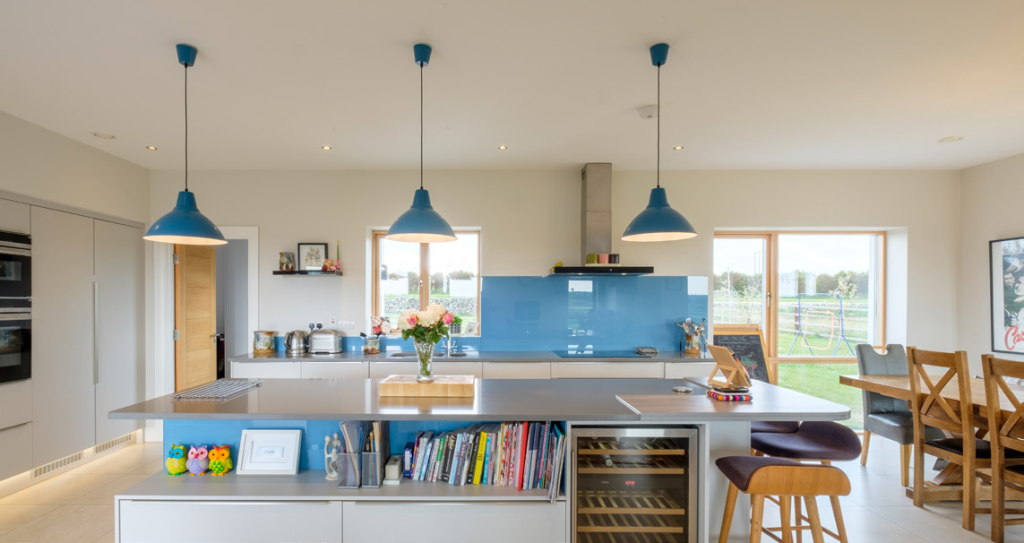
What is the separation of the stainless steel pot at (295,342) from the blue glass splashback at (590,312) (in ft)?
5.28

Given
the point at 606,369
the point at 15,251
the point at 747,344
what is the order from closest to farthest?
the point at 15,251
the point at 606,369
the point at 747,344

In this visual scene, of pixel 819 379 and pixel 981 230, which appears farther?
pixel 819 379

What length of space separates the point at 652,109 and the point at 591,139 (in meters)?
0.68

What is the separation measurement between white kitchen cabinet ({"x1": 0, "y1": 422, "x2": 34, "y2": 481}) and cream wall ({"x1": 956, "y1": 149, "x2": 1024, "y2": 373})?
7.39m

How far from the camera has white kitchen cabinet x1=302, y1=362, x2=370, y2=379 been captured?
4.02 metres

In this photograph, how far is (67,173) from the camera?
3.53m

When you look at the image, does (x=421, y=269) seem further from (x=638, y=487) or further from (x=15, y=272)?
(x=638, y=487)

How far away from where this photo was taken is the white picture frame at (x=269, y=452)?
2.23 m

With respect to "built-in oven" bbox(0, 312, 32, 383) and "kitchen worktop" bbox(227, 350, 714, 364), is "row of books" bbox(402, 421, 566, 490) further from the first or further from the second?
"built-in oven" bbox(0, 312, 32, 383)

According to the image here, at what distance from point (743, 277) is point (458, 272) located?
2840mm

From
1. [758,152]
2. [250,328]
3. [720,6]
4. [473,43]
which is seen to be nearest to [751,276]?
[758,152]

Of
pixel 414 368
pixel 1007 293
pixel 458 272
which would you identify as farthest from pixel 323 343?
pixel 1007 293

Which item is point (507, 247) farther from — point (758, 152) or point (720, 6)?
point (720, 6)

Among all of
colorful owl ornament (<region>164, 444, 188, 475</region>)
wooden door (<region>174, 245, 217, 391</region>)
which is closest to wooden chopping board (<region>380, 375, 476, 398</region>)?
colorful owl ornament (<region>164, 444, 188, 475</region>)
